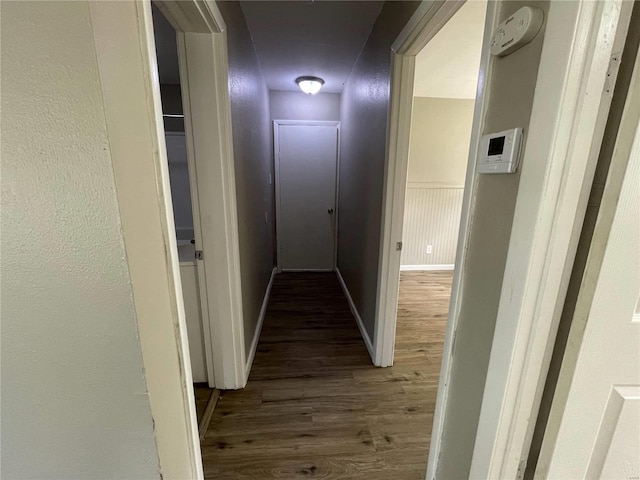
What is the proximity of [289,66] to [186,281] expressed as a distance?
2.22 meters

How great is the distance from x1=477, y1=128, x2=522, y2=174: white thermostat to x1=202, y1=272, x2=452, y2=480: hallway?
137cm

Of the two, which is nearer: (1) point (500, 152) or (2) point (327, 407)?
(1) point (500, 152)

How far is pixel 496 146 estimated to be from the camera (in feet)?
2.42

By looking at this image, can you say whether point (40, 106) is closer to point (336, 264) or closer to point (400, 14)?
point (400, 14)

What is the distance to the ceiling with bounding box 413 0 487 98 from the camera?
1.74 metres

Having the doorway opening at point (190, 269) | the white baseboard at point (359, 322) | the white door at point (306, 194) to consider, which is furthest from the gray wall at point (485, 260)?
the white door at point (306, 194)

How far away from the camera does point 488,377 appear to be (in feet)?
2.55

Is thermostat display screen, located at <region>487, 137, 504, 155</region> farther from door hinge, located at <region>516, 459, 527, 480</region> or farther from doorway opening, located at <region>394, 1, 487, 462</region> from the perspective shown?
doorway opening, located at <region>394, 1, 487, 462</region>

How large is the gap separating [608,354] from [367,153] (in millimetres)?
1877

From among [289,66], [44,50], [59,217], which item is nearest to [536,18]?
[44,50]

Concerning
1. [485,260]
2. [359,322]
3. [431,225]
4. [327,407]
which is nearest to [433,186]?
[431,225]

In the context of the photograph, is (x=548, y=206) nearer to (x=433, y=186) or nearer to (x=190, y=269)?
(x=190, y=269)

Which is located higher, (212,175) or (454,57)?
(454,57)

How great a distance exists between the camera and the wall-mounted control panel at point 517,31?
0.62m
